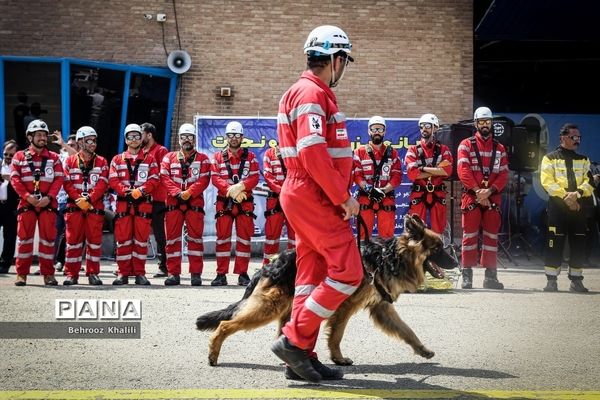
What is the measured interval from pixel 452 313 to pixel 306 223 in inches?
168

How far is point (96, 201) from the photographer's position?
11883 millimetres

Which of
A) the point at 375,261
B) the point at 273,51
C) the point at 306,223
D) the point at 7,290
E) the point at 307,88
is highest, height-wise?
the point at 273,51

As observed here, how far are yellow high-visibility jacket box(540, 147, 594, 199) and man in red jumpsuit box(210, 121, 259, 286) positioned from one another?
460 centimetres

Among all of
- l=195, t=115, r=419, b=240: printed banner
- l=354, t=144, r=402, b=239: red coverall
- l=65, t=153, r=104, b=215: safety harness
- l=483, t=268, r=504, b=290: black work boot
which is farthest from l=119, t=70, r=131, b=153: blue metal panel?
l=483, t=268, r=504, b=290: black work boot

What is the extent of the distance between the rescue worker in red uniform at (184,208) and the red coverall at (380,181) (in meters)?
2.57

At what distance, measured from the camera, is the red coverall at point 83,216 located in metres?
11.8

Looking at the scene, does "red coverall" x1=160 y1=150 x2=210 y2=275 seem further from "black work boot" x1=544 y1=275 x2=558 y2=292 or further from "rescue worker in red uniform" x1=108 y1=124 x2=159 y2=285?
"black work boot" x1=544 y1=275 x2=558 y2=292

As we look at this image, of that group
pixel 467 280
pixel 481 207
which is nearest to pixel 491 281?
pixel 467 280

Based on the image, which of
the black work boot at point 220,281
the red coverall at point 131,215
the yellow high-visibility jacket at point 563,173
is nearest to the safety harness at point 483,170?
the yellow high-visibility jacket at point 563,173

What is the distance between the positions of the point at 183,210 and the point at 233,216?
2.62ft

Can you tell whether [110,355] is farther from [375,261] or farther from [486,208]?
[486,208]

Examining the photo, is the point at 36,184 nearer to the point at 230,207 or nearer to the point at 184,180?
the point at 184,180

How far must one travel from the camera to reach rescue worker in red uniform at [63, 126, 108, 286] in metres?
11.7

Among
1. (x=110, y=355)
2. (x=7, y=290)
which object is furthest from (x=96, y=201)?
(x=110, y=355)
